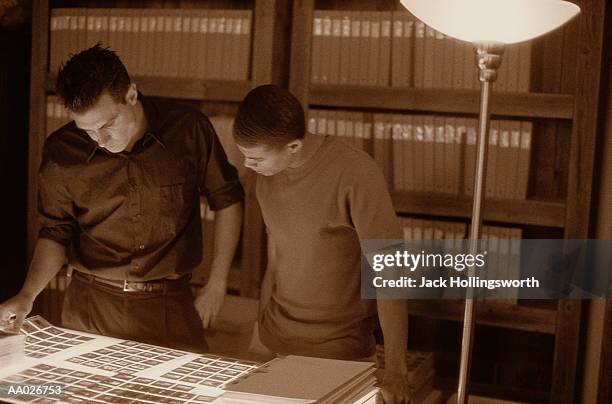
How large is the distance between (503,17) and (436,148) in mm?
1162

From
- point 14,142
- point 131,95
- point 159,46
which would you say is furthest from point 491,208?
point 14,142

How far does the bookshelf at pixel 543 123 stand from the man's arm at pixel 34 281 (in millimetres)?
1053

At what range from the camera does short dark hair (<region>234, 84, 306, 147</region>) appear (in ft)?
5.04

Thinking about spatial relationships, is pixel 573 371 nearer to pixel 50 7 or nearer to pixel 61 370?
pixel 61 370

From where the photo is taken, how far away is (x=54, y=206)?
6.06ft

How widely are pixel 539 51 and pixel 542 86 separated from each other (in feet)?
0.37

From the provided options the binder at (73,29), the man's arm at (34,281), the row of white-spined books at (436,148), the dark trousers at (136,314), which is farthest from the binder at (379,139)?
the binder at (73,29)

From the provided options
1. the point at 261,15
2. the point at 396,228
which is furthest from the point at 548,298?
the point at 261,15

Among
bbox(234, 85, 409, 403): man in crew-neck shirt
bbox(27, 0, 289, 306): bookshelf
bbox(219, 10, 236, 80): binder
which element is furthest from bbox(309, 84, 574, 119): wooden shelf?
bbox(234, 85, 409, 403): man in crew-neck shirt

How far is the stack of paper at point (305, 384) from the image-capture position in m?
1.09

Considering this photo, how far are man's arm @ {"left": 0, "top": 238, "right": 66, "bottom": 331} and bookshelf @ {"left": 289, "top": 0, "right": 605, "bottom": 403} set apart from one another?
3.45 ft

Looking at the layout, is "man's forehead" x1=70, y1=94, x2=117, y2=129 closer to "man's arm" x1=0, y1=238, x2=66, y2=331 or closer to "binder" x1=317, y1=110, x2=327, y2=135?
"man's arm" x1=0, y1=238, x2=66, y2=331

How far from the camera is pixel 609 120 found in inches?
86.0

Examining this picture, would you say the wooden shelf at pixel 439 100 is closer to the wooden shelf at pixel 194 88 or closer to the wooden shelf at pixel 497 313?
the wooden shelf at pixel 194 88
